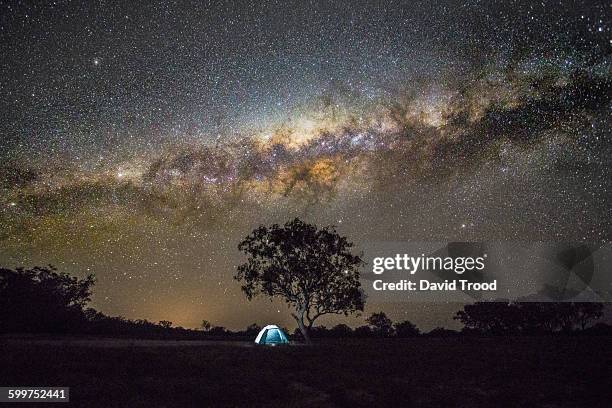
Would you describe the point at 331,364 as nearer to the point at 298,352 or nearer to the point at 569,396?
the point at 298,352

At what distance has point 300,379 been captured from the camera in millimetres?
19719

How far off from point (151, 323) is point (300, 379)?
6157cm

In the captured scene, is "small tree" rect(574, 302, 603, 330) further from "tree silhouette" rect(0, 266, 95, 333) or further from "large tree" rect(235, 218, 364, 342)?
"tree silhouette" rect(0, 266, 95, 333)

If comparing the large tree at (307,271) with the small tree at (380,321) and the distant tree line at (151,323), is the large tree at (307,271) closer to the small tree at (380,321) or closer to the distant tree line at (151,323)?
the distant tree line at (151,323)

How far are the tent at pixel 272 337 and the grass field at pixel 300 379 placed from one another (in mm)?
11137

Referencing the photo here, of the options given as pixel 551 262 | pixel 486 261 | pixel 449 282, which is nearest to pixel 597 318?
pixel 551 262

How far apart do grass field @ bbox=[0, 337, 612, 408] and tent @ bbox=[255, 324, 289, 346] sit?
36.5ft

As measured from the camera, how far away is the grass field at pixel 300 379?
1591 cm

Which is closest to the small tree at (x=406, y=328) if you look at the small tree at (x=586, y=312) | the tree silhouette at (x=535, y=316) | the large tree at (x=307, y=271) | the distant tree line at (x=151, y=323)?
the distant tree line at (x=151, y=323)

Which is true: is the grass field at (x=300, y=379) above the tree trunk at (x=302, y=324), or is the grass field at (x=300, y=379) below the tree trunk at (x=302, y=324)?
below

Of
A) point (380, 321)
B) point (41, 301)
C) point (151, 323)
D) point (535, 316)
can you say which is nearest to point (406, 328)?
point (380, 321)

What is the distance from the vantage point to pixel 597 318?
94.0 m

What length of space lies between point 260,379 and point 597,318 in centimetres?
9701

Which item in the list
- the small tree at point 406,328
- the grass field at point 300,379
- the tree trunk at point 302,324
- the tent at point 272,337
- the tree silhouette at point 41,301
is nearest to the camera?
the grass field at point 300,379
